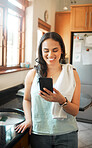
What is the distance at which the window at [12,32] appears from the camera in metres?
2.39

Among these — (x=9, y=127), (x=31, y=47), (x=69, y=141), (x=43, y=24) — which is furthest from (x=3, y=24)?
(x=69, y=141)

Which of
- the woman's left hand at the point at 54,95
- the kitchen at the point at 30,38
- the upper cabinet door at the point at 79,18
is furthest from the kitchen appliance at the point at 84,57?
the woman's left hand at the point at 54,95

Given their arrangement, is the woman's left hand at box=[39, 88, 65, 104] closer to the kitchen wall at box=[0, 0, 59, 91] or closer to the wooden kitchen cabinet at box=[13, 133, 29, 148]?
the wooden kitchen cabinet at box=[13, 133, 29, 148]

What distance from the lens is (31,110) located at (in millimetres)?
1103

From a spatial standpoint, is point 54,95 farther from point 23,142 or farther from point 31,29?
point 31,29

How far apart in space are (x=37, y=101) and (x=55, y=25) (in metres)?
3.57

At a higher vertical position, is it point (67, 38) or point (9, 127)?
point (67, 38)

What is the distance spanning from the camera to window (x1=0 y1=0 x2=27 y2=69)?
2.39m

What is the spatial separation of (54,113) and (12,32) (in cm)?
209

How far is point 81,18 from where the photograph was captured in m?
3.65

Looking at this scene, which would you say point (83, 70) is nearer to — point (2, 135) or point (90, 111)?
point (90, 111)

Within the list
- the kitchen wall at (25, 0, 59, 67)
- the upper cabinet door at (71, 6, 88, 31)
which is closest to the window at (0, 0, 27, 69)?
the kitchen wall at (25, 0, 59, 67)

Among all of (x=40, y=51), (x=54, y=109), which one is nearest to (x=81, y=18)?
(x=40, y=51)

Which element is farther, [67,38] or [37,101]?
[67,38]
